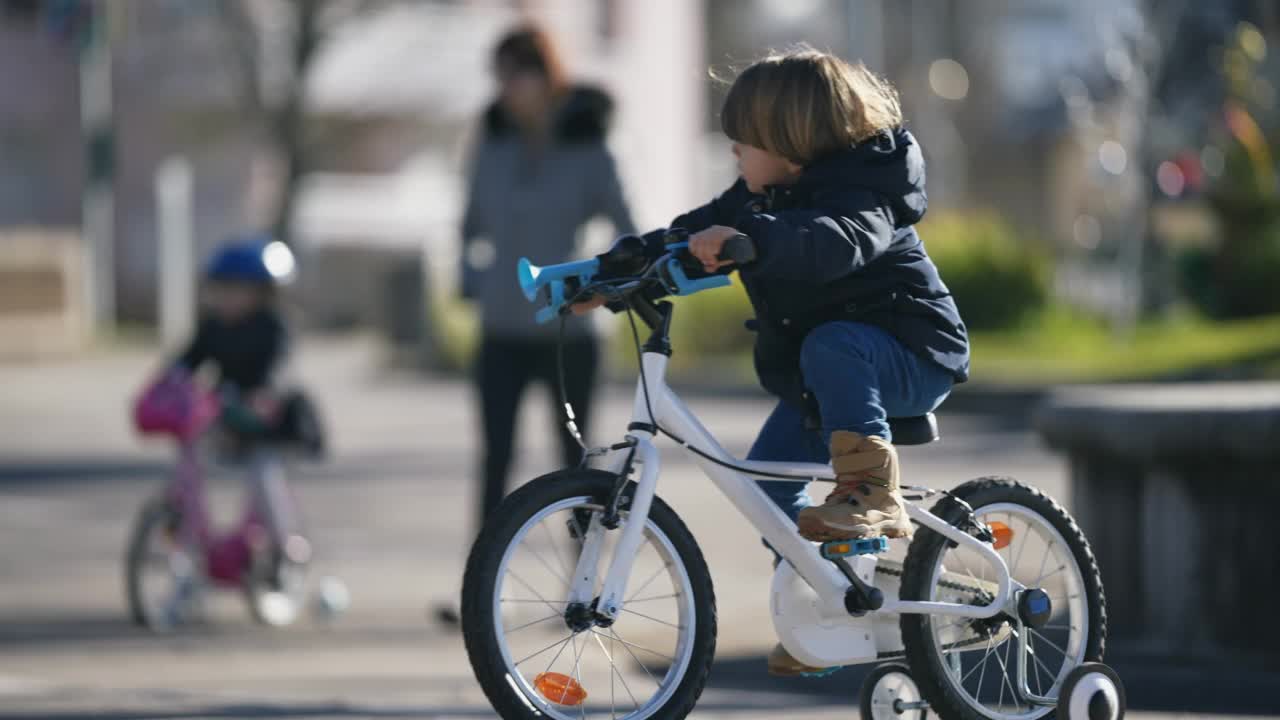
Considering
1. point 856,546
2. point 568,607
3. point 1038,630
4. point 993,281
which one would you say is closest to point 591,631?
point 568,607

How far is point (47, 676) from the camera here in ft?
22.4

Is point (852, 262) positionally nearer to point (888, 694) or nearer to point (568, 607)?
point (568, 607)

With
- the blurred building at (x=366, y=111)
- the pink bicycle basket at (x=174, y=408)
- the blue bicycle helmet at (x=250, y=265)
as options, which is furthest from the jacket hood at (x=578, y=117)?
the blurred building at (x=366, y=111)

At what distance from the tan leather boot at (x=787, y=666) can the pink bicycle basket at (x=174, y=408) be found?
3782 millimetres

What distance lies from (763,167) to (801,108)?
15cm

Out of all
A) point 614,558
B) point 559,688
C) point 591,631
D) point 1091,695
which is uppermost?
point 614,558

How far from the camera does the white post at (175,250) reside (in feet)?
88.0

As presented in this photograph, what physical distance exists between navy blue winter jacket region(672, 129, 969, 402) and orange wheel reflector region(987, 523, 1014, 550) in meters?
0.36

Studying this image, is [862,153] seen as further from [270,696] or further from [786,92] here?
[270,696]

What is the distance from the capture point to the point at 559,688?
4.42m

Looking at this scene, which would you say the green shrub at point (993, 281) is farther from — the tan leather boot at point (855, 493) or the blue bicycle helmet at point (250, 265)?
the tan leather boot at point (855, 493)

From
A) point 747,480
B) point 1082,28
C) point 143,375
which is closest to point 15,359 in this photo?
point 143,375

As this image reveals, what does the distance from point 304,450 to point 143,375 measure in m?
13.9

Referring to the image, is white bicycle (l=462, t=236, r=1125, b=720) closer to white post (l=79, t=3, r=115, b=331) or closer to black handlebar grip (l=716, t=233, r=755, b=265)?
black handlebar grip (l=716, t=233, r=755, b=265)
